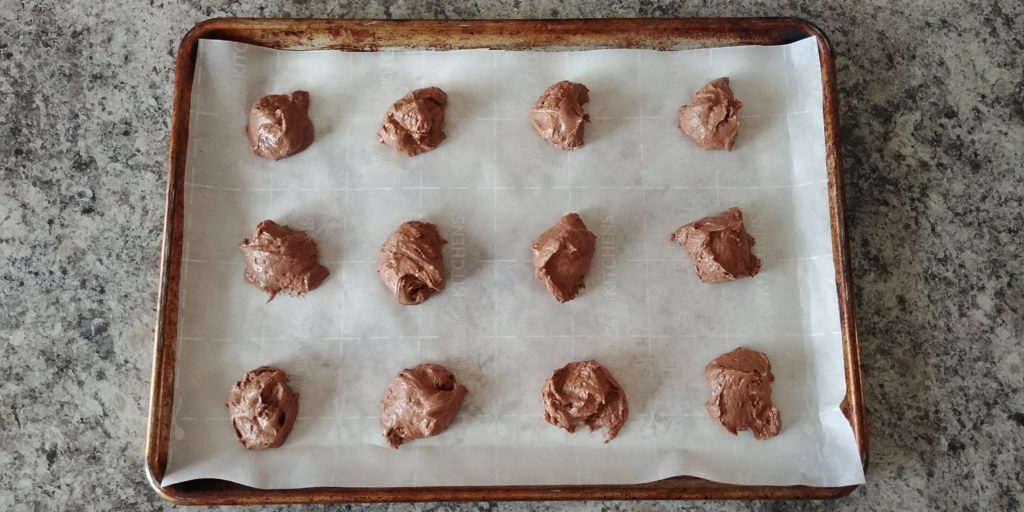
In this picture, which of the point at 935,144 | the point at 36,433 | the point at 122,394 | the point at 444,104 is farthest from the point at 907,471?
the point at 36,433

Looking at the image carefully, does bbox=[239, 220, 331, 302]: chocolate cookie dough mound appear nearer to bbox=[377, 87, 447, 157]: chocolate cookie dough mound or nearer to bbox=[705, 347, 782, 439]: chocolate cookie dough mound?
bbox=[377, 87, 447, 157]: chocolate cookie dough mound

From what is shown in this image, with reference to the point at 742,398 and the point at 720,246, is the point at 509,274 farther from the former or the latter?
the point at 742,398

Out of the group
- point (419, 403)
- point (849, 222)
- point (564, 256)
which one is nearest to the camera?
point (419, 403)

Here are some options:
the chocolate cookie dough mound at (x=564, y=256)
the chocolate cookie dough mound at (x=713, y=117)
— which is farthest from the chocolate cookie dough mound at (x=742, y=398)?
the chocolate cookie dough mound at (x=713, y=117)

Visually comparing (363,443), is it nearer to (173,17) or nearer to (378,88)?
(378,88)

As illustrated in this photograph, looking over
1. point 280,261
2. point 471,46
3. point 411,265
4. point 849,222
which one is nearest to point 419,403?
point 411,265

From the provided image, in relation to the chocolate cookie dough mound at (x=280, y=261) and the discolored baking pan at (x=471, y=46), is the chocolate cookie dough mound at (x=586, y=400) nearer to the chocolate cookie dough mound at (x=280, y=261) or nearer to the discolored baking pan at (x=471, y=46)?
the discolored baking pan at (x=471, y=46)

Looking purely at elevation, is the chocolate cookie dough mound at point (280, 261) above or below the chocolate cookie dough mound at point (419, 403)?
above
